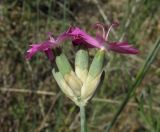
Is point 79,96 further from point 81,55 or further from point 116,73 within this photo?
point 116,73

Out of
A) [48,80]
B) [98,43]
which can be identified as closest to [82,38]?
[98,43]

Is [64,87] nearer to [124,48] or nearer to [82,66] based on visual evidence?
[82,66]

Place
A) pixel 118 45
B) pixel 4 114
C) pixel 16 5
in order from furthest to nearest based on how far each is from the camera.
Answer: pixel 16 5
pixel 4 114
pixel 118 45

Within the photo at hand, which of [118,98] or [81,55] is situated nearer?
[81,55]

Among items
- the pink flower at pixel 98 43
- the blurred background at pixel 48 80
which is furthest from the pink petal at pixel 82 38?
the blurred background at pixel 48 80

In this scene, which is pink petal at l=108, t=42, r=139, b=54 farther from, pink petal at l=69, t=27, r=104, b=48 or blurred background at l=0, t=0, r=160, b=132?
→ blurred background at l=0, t=0, r=160, b=132

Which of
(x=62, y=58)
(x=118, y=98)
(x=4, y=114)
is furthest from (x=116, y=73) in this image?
(x=62, y=58)

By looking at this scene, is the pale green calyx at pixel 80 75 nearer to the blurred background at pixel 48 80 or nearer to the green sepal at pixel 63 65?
the green sepal at pixel 63 65
